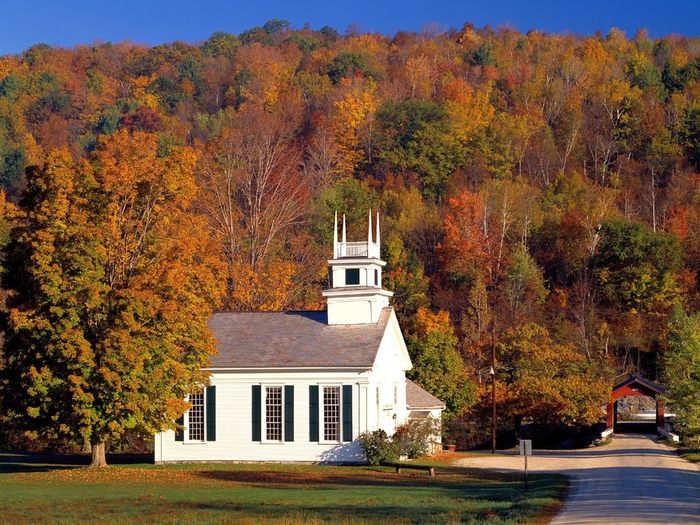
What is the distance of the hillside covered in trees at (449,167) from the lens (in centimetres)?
6800

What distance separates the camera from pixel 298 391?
149ft

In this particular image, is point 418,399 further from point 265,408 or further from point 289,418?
point 265,408

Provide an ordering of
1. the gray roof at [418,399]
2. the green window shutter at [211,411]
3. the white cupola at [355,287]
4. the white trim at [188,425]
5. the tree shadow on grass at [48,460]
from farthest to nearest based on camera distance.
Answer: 1. the gray roof at [418,399]
2. the white cupola at [355,287]
3. the white trim at [188,425]
4. the green window shutter at [211,411]
5. the tree shadow on grass at [48,460]

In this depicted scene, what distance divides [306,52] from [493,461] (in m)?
131

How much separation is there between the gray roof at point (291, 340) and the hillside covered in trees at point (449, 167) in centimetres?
432

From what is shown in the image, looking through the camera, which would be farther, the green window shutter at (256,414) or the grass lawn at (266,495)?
the green window shutter at (256,414)

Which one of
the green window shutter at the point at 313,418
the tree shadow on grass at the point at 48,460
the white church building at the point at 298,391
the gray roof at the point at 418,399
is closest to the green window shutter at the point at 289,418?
the white church building at the point at 298,391

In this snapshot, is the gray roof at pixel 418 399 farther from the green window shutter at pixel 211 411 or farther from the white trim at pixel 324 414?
the green window shutter at pixel 211 411

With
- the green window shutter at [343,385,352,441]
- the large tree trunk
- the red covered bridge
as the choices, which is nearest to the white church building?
the green window shutter at [343,385,352,441]

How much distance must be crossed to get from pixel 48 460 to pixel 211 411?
8089mm

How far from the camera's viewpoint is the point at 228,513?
2741 centimetres

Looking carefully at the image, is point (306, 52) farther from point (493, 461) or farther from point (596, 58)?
point (493, 461)

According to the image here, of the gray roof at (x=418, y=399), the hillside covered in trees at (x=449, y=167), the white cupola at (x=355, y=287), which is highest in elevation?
the hillside covered in trees at (x=449, y=167)

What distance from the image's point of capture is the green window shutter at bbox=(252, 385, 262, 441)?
4588cm
